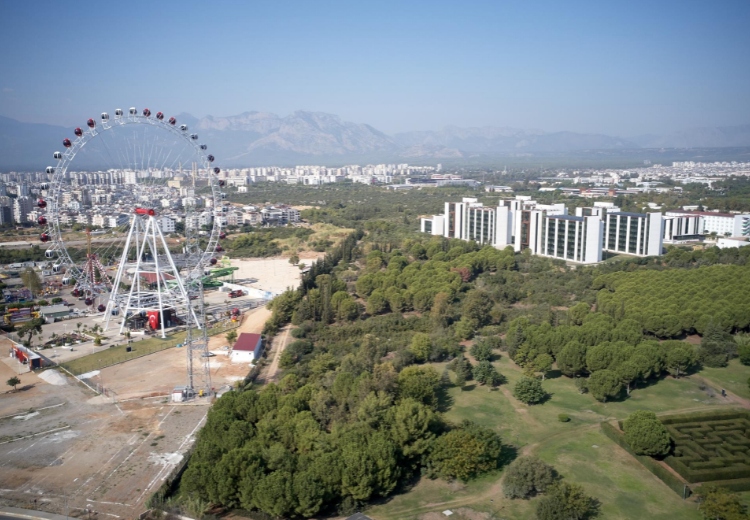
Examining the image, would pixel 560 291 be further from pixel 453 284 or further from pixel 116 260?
pixel 116 260

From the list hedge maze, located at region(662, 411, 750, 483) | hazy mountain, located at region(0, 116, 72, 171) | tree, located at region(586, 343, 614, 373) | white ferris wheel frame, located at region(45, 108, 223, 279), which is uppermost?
hazy mountain, located at region(0, 116, 72, 171)

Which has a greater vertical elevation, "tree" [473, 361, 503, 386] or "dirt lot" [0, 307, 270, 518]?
"tree" [473, 361, 503, 386]

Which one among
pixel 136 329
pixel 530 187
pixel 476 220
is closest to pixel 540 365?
pixel 136 329

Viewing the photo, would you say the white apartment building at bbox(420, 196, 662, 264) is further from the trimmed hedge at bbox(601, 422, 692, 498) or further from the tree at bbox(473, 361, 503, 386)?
the trimmed hedge at bbox(601, 422, 692, 498)

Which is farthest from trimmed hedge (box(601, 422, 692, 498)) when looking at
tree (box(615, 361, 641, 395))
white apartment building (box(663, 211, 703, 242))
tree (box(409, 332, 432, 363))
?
white apartment building (box(663, 211, 703, 242))

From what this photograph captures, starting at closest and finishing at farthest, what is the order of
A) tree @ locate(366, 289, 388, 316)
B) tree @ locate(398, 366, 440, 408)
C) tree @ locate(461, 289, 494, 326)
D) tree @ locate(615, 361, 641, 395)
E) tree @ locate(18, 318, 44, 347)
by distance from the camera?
1. tree @ locate(398, 366, 440, 408)
2. tree @ locate(615, 361, 641, 395)
3. tree @ locate(18, 318, 44, 347)
4. tree @ locate(461, 289, 494, 326)
5. tree @ locate(366, 289, 388, 316)

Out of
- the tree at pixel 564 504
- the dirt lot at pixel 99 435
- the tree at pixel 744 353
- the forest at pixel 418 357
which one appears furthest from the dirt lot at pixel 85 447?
the tree at pixel 744 353

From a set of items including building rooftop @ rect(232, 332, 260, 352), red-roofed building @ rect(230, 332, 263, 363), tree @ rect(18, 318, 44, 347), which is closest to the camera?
red-roofed building @ rect(230, 332, 263, 363)
